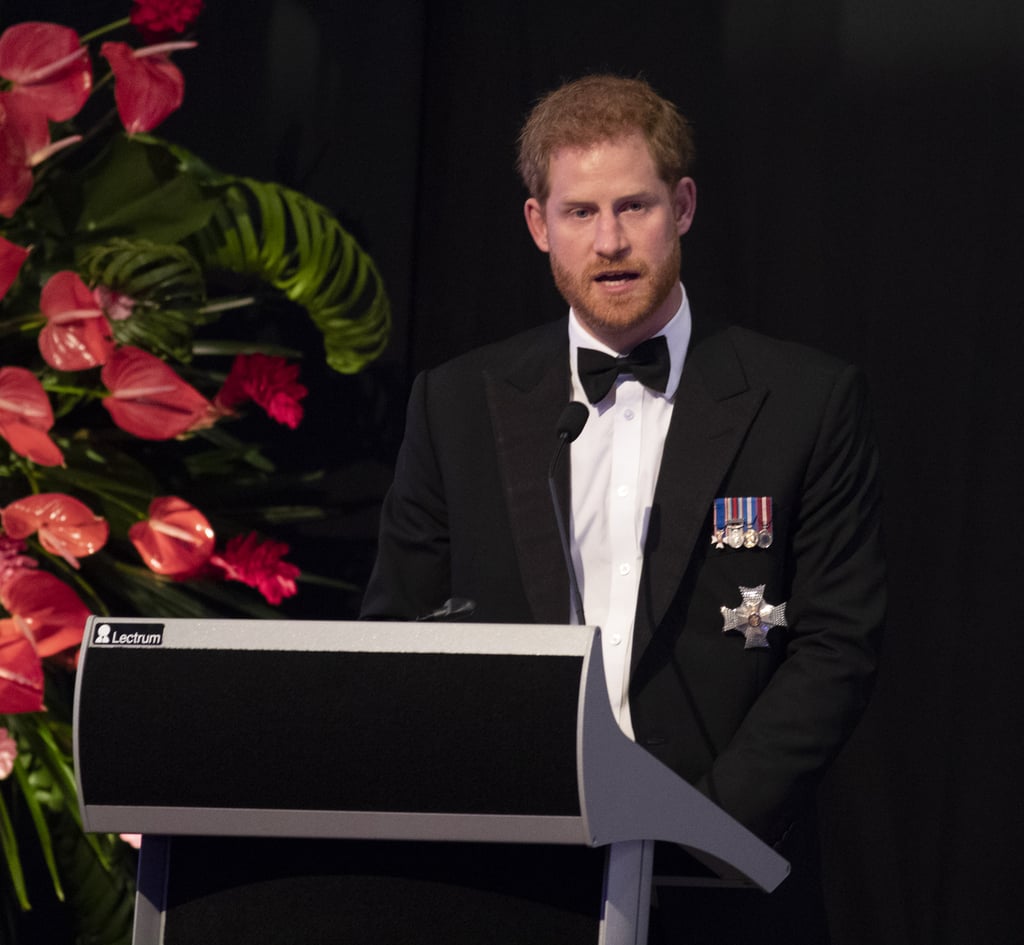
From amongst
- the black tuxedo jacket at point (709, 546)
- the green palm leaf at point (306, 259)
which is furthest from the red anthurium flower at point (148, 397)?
the black tuxedo jacket at point (709, 546)

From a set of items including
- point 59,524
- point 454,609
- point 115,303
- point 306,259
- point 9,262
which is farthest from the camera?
point 306,259

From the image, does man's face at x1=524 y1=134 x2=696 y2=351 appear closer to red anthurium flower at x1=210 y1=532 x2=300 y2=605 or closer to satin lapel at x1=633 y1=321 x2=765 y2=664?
satin lapel at x1=633 y1=321 x2=765 y2=664

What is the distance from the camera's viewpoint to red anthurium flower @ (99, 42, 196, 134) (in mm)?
2354

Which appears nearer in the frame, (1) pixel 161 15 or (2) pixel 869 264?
(1) pixel 161 15

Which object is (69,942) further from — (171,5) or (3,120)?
(171,5)

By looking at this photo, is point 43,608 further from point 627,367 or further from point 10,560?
point 627,367

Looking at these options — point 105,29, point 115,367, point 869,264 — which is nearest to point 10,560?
point 115,367

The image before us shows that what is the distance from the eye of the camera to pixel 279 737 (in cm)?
110

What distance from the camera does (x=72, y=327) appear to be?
2.31m

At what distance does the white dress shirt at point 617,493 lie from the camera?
5.44 feet

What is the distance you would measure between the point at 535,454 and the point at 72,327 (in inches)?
35.9

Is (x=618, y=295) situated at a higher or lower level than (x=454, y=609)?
higher

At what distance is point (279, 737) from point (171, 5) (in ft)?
5.48

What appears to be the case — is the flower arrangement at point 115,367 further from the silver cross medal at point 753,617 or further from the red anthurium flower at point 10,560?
the silver cross medal at point 753,617
